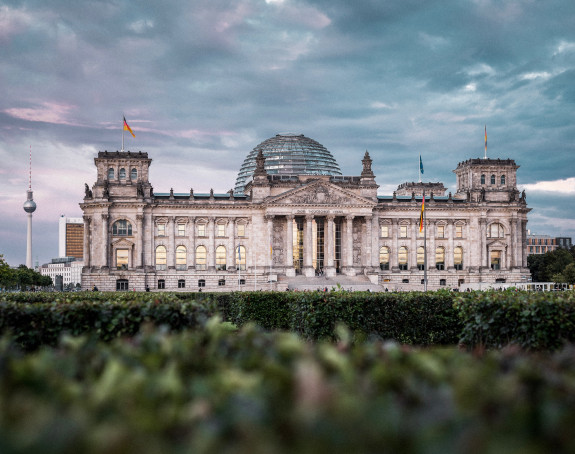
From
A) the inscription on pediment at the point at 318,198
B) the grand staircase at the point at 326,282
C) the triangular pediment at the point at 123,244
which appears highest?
the inscription on pediment at the point at 318,198

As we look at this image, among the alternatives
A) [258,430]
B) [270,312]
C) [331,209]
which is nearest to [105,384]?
[258,430]

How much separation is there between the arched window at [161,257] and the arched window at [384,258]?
112 ft

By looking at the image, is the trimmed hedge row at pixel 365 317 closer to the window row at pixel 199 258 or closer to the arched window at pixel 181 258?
the window row at pixel 199 258

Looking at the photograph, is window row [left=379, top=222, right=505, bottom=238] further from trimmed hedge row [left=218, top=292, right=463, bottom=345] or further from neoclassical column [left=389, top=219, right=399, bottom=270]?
trimmed hedge row [left=218, top=292, right=463, bottom=345]

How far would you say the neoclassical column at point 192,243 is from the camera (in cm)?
8550

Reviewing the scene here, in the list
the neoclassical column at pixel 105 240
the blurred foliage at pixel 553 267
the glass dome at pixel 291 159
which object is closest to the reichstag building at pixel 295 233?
the neoclassical column at pixel 105 240

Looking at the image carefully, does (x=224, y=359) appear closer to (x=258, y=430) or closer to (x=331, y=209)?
(x=258, y=430)

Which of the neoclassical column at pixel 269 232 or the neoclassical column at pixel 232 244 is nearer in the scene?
the neoclassical column at pixel 269 232

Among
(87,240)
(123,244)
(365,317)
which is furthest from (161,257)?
(365,317)

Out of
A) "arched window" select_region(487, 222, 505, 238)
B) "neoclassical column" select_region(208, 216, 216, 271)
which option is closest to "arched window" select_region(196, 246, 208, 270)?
"neoclassical column" select_region(208, 216, 216, 271)

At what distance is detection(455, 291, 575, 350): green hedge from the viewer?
617 inches

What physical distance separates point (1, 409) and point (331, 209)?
3219 inches

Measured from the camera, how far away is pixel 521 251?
91625 millimetres

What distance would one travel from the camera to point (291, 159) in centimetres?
10412
